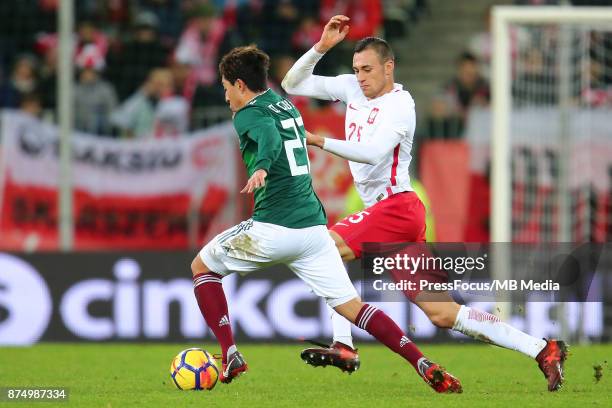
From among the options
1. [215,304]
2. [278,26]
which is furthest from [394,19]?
[215,304]

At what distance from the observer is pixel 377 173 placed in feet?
28.9

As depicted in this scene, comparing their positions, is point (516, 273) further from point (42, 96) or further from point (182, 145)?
point (42, 96)

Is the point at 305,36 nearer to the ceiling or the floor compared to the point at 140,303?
nearer to the ceiling

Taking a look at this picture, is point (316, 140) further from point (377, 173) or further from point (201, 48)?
point (201, 48)

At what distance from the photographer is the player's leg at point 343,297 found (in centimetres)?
810

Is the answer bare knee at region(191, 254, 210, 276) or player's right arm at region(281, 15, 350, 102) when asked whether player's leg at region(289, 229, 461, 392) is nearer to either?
bare knee at region(191, 254, 210, 276)

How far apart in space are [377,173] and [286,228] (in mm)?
1059

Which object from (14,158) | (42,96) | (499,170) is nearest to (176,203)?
(14,158)

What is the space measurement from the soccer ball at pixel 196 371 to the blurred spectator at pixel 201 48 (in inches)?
325

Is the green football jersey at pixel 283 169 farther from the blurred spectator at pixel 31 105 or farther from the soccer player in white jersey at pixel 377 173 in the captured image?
the blurred spectator at pixel 31 105

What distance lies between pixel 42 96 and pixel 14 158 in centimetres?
230

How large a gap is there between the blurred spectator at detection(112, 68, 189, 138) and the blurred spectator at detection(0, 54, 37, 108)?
130 cm

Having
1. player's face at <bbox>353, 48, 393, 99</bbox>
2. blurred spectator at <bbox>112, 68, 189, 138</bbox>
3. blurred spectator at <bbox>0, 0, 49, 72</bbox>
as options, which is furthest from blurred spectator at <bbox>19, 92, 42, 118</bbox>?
player's face at <bbox>353, 48, 393, 99</bbox>

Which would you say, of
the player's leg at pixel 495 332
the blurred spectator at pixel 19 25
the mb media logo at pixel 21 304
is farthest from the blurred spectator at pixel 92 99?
the player's leg at pixel 495 332
